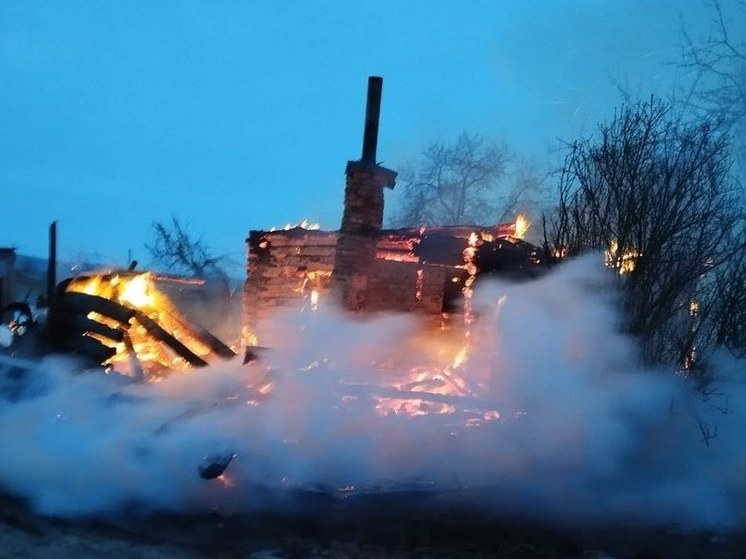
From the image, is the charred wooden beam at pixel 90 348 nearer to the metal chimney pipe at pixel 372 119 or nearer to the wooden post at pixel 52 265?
the wooden post at pixel 52 265

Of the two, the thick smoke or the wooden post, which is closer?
the thick smoke

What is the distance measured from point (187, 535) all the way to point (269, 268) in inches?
369

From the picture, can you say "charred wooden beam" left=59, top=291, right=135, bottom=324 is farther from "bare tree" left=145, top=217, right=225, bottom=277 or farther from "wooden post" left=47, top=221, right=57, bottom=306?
"bare tree" left=145, top=217, right=225, bottom=277

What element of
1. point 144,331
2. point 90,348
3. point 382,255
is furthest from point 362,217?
point 90,348

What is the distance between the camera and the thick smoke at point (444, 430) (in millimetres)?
7711

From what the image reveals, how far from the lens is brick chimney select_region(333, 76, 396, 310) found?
43.2ft

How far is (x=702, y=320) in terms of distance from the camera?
10.2m

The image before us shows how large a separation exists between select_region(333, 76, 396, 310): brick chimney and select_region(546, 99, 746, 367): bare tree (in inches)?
157

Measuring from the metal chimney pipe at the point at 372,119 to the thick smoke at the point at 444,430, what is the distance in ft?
13.3

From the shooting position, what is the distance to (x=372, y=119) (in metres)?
13.3

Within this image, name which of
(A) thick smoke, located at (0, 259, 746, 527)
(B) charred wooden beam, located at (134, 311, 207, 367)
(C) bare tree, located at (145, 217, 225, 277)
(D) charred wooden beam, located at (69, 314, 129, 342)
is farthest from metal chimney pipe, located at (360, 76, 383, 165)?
(C) bare tree, located at (145, 217, 225, 277)

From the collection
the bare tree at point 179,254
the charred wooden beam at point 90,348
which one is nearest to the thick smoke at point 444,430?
the charred wooden beam at point 90,348

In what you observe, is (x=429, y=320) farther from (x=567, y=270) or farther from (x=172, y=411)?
(x=172, y=411)

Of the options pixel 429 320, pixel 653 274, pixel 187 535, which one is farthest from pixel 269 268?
pixel 187 535
